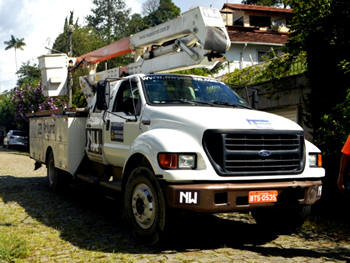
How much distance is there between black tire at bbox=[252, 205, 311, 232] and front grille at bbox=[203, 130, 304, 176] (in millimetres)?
702

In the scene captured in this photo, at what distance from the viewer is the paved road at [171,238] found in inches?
210

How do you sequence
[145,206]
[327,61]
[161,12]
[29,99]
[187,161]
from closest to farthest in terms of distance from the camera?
1. [187,161]
2. [145,206]
3. [327,61]
4. [29,99]
5. [161,12]

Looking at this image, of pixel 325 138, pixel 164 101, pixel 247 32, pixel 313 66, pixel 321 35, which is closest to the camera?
pixel 164 101

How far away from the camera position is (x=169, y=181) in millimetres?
5188

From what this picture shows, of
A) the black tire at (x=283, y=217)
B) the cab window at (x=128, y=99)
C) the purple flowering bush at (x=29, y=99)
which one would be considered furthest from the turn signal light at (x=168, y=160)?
the purple flowering bush at (x=29, y=99)

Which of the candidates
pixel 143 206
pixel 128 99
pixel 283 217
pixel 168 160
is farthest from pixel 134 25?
pixel 168 160

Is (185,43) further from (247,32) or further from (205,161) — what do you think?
(247,32)

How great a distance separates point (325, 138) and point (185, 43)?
2.91 meters

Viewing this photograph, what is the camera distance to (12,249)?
17.3 feet

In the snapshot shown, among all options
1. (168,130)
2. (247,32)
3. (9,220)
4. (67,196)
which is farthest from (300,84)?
(247,32)

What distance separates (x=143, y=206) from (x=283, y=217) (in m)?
2.14

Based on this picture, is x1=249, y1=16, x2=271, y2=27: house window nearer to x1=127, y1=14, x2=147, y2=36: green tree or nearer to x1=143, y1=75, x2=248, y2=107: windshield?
x1=127, y1=14, x2=147, y2=36: green tree

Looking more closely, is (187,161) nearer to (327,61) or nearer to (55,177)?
(327,61)

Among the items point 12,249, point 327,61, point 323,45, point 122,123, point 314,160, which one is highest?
point 323,45
